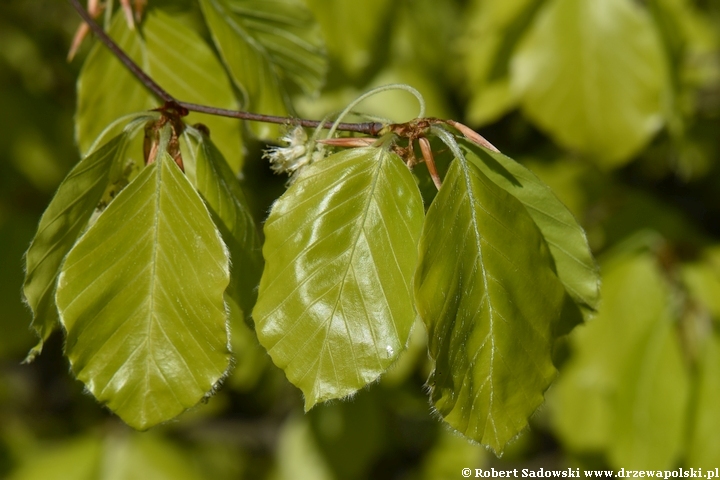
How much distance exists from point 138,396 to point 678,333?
147cm

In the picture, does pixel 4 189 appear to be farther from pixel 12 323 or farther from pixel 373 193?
pixel 373 193

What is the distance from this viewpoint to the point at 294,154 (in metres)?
0.73

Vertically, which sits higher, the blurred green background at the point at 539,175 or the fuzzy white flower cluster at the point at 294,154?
the fuzzy white flower cluster at the point at 294,154

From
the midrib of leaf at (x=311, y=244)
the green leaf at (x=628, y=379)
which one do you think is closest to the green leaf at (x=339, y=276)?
the midrib of leaf at (x=311, y=244)

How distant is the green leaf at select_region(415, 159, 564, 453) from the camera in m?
0.64

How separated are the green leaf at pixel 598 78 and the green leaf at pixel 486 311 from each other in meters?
1.05

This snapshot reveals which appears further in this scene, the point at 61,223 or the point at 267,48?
the point at 267,48

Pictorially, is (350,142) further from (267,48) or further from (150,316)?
(267,48)

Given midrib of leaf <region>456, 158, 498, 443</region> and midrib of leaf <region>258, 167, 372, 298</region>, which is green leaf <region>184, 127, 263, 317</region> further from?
midrib of leaf <region>456, 158, 498, 443</region>

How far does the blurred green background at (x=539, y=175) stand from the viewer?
1.64 meters

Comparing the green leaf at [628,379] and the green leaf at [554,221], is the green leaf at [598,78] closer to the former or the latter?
the green leaf at [628,379]

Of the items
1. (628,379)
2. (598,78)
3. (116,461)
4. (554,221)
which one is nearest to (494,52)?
(598,78)

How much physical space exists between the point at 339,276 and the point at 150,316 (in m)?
0.19

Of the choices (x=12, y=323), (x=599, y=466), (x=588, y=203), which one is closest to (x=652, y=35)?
(x=588, y=203)
